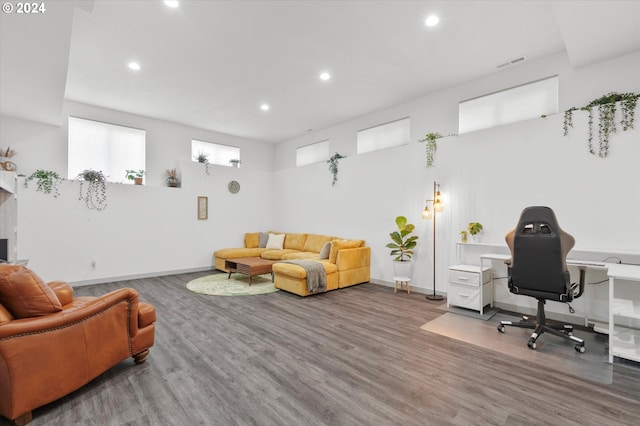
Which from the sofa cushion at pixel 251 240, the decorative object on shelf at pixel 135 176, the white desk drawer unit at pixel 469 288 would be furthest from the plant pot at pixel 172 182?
the white desk drawer unit at pixel 469 288

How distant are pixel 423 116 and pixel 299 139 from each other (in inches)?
150

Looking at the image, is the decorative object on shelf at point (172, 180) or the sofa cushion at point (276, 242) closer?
the decorative object on shelf at point (172, 180)

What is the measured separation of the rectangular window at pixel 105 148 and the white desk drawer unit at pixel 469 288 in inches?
268

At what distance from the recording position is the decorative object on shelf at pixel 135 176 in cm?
636

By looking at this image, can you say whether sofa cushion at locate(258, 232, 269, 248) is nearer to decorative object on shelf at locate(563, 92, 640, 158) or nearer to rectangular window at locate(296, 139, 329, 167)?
rectangular window at locate(296, 139, 329, 167)

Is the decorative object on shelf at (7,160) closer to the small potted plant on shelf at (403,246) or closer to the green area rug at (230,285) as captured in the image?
the green area rug at (230,285)

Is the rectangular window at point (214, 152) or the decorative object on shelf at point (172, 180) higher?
the rectangular window at point (214, 152)

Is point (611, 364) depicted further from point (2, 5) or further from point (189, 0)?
point (2, 5)

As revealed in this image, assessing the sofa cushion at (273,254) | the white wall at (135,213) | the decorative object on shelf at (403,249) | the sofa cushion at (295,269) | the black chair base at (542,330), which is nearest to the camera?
the black chair base at (542,330)

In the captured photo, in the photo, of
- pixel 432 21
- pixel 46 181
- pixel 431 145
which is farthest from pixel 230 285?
→ pixel 432 21

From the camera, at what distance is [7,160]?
526 cm

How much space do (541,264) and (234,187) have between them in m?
6.71

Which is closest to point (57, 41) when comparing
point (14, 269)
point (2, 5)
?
point (2, 5)

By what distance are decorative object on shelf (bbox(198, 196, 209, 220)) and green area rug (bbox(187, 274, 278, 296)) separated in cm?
158
